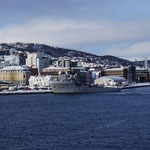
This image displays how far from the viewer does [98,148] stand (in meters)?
20.2

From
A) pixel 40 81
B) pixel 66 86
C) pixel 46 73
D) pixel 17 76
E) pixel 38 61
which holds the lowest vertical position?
pixel 66 86

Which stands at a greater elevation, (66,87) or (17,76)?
(17,76)

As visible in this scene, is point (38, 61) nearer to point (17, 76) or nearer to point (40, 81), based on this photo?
point (17, 76)

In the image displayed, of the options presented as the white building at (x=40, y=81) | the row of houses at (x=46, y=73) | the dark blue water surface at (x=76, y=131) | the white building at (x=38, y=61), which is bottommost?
the dark blue water surface at (x=76, y=131)

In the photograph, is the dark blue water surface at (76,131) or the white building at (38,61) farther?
the white building at (38,61)

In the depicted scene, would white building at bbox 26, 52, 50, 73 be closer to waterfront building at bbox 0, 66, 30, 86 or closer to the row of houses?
the row of houses

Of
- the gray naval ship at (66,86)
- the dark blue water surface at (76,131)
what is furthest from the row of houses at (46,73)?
the dark blue water surface at (76,131)

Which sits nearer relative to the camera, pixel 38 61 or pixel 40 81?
pixel 40 81

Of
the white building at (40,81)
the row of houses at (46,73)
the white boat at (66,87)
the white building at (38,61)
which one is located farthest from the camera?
the white building at (38,61)

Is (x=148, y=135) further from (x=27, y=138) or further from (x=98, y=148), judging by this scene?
(x=27, y=138)

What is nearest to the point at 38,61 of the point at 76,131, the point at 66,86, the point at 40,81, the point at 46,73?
the point at 46,73

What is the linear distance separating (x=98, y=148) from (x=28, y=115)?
45.2ft

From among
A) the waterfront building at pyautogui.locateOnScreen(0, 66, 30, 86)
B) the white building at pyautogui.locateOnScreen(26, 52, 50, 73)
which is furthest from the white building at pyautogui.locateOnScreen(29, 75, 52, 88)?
the white building at pyautogui.locateOnScreen(26, 52, 50, 73)

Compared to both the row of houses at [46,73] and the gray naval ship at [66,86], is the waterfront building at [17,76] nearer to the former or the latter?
the row of houses at [46,73]
